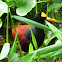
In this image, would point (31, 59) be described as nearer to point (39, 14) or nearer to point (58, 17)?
point (58, 17)

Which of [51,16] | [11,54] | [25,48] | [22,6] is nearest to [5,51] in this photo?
[11,54]

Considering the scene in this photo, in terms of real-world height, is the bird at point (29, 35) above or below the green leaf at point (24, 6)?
below

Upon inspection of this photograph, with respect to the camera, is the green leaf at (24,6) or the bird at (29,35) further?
the bird at (29,35)

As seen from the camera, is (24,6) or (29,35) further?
(29,35)

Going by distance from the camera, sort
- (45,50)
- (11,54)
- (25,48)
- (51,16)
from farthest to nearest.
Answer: (25,48)
(51,16)
(11,54)
(45,50)

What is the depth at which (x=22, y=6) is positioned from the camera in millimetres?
626

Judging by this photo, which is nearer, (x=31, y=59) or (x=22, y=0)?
(x=31, y=59)

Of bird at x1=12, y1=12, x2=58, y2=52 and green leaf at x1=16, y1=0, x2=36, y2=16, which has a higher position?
green leaf at x1=16, y1=0, x2=36, y2=16

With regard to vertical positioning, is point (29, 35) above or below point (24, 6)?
below

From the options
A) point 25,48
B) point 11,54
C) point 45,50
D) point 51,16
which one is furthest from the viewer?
point 25,48

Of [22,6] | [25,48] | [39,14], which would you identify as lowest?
[25,48]

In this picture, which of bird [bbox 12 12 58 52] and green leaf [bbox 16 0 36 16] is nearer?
green leaf [bbox 16 0 36 16]

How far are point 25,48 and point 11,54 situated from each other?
0.98 m

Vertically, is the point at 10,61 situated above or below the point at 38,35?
above
